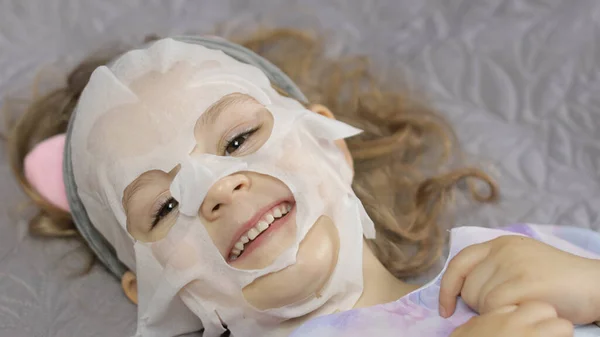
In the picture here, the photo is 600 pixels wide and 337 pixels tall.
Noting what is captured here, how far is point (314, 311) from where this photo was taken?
101 centimetres

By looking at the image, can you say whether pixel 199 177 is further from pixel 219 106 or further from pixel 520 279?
pixel 520 279

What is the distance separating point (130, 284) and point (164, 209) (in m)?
0.25

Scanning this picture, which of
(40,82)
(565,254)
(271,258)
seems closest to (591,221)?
(565,254)

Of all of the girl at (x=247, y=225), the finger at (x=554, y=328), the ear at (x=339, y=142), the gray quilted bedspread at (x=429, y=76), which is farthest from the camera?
the gray quilted bedspread at (x=429, y=76)

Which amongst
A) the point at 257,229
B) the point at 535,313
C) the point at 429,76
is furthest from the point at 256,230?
the point at 429,76

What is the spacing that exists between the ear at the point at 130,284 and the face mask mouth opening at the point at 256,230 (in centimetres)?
28

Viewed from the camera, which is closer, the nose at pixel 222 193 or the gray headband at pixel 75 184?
the nose at pixel 222 193

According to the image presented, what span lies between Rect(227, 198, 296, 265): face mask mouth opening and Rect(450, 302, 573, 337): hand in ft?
0.90

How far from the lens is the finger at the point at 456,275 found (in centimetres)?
94

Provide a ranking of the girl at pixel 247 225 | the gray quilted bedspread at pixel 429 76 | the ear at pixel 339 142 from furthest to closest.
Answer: the gray quilted bedspread at pixel 429 76 → the ear at pixel 339 142 → the girl at pixel 247 225

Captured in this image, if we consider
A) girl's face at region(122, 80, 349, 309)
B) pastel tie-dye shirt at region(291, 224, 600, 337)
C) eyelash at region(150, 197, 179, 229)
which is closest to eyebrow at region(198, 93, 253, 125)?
girl's face at region(122, 80, 349, 309)

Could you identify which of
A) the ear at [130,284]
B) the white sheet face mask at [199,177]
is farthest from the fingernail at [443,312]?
the ear at [130,284]

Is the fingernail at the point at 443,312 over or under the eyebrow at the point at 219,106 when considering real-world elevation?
under

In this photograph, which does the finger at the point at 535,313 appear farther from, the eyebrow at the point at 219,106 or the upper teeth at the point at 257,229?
the eyebrow at the point at 219,106
